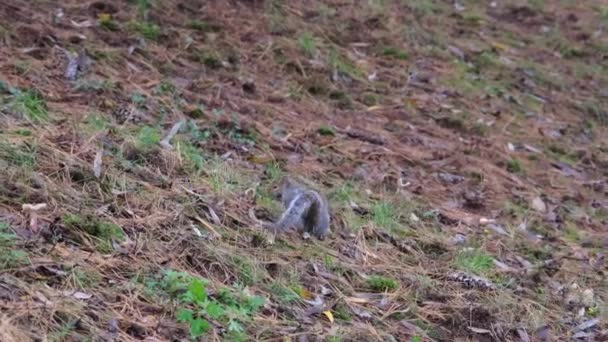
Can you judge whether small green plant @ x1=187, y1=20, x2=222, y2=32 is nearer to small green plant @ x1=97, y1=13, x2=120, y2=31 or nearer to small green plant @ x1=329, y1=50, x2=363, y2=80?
small green plant @ x1=97, y1=13, x2=120, y2=31

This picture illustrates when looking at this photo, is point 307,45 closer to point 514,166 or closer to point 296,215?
point 514,166

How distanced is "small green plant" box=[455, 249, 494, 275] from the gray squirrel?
59 centimetres

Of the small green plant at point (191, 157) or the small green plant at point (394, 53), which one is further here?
the small green plant at point (394, 53)

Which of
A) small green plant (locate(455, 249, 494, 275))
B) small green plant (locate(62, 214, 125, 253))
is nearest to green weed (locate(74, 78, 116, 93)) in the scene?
small green plant (locate(62, 214, 125, 253))

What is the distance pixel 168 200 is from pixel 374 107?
2.24 metres

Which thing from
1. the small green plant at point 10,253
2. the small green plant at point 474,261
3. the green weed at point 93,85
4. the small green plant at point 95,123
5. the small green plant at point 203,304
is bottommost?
the small green plant at point 474,261

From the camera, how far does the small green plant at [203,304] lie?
2.51m

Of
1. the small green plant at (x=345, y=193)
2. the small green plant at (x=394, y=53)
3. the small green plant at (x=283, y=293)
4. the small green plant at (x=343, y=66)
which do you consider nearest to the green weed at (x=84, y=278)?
the small green plant at (x=283, y=293)

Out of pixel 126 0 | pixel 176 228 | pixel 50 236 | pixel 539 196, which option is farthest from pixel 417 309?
pixel 126 0

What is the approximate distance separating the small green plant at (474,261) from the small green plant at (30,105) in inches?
75.2

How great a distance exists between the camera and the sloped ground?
2717 millimetres

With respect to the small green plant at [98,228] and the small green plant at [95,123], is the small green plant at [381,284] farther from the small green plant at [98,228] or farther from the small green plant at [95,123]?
the small green plant at [95,123]

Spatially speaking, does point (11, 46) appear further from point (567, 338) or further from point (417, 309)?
point (567, 338)

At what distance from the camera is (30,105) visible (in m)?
3.71
